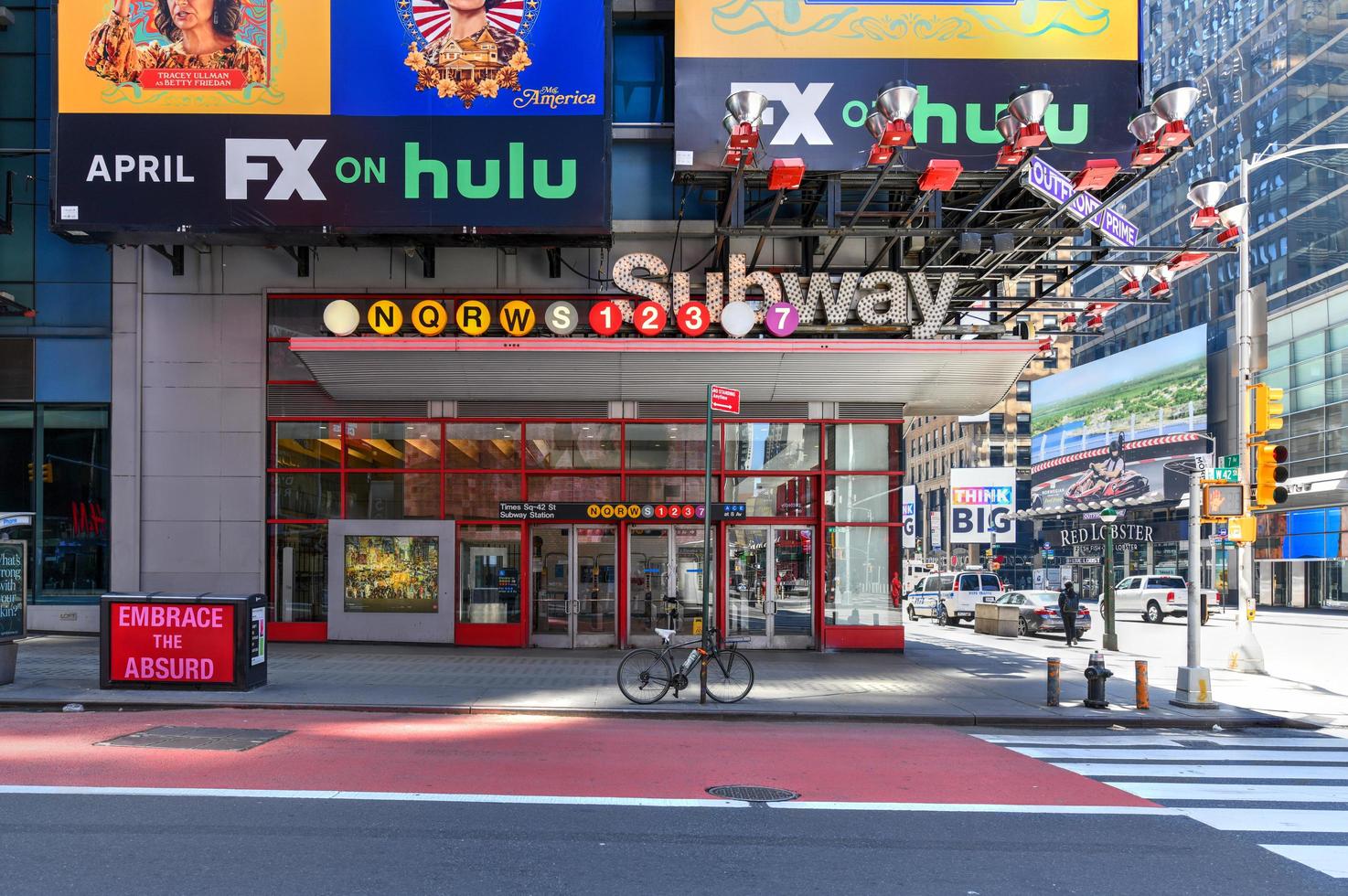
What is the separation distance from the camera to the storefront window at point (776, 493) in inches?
861

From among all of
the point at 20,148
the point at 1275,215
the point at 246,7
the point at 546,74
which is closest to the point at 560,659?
the point at 546,74

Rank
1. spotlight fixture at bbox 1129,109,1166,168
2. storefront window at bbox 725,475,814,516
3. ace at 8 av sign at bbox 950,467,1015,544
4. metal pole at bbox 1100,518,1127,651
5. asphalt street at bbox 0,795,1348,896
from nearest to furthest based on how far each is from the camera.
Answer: asphalt street at bbox 0,795,1348,896
spotlight fixture at bbox 1129,109,1166,168
storefront window at bbox 725,475,814,516
metal pole at bbox 1100,518,1127,651
ace at 8 av sign at bbox 950,467,1015,544

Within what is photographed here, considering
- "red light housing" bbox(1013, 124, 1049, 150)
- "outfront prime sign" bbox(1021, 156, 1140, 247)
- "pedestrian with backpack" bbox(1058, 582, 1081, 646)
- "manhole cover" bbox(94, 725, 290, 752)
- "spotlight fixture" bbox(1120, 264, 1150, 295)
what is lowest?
"pedestrian with backpack" bbox(1058, 582, 1081, 646)

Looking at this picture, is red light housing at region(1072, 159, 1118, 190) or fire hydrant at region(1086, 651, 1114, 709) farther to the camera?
red light housing at region(1072, 159, 1118, 190)

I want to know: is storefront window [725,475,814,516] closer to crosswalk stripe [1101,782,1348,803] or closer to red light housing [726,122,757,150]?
red light housing [726,122,757,150]

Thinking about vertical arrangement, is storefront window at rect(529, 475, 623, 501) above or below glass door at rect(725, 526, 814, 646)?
above

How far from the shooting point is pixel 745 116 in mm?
15898

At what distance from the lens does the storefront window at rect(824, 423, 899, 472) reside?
21922mm

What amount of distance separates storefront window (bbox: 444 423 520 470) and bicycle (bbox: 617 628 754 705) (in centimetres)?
797

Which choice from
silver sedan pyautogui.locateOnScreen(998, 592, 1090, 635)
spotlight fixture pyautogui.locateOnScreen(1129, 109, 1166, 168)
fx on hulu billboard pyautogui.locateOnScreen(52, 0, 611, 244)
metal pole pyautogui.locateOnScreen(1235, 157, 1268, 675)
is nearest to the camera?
spotlight fixture pyautogui.locateOnScreen(1129, 109, 1166, 168)

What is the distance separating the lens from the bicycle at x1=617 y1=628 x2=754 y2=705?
14.6 m

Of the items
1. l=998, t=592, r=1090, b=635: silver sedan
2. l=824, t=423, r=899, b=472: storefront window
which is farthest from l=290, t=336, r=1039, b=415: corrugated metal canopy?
l=998, t=592, r=1090, b=635: silver sedan

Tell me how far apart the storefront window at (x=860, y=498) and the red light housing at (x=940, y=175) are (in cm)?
669

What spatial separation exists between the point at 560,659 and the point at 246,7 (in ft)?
43.1
